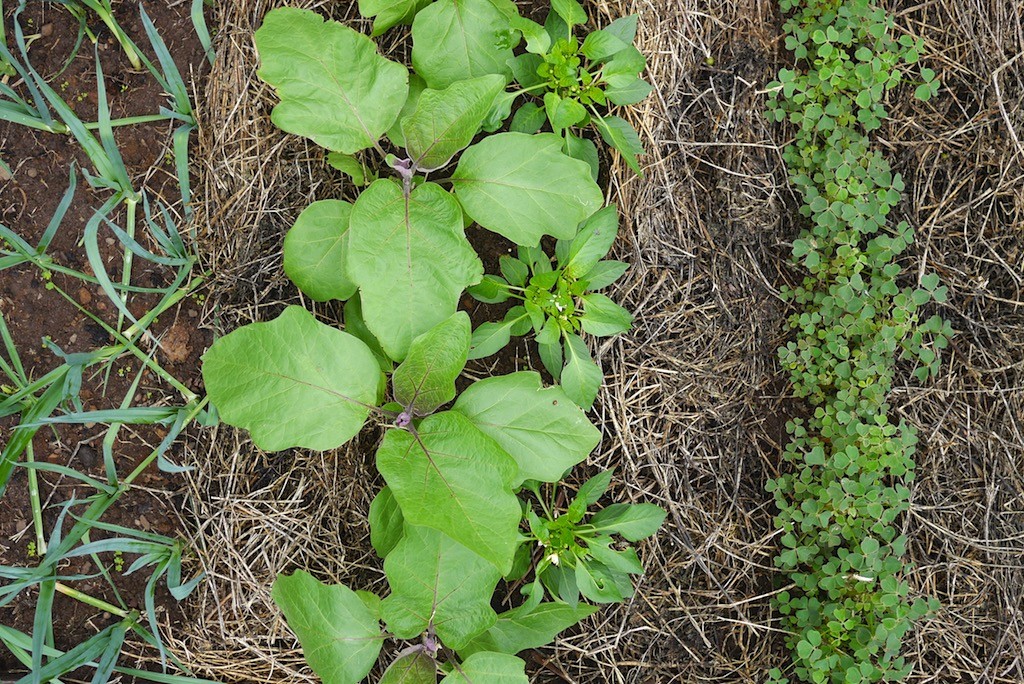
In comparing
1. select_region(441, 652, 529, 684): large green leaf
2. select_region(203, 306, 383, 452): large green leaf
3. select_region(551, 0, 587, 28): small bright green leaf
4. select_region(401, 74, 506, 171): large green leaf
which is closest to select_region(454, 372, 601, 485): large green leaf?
select_region(203, 306, 383, 452): large green leaf

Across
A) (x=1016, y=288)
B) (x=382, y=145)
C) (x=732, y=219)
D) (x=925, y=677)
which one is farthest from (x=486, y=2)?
(x=925, y=677)

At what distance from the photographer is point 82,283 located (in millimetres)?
1732

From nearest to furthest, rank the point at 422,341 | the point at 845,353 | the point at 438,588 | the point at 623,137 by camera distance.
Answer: the point at 422,341 → the point at 438,588 → the point at 623,137 → the point at 845,353

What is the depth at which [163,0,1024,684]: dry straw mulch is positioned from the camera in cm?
169

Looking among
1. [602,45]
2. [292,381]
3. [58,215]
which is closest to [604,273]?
[602,45]

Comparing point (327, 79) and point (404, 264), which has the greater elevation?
point (327, 79)

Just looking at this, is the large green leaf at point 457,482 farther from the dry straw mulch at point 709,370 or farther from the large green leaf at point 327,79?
the large green leaf at point 327,79

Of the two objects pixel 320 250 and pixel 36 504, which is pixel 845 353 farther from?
pixel 36 504

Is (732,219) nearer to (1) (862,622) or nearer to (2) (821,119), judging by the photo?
(2) (821,119)

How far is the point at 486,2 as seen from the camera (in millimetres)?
1566

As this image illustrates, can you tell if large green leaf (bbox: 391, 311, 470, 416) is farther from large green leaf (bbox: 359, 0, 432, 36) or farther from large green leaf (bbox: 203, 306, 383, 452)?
large green leaf (bbox: 359, 0, 432, 36)

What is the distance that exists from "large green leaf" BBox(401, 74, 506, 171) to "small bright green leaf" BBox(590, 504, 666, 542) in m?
0.88

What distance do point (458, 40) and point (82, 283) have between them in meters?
1.02

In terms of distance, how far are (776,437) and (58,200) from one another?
183 centimetres
